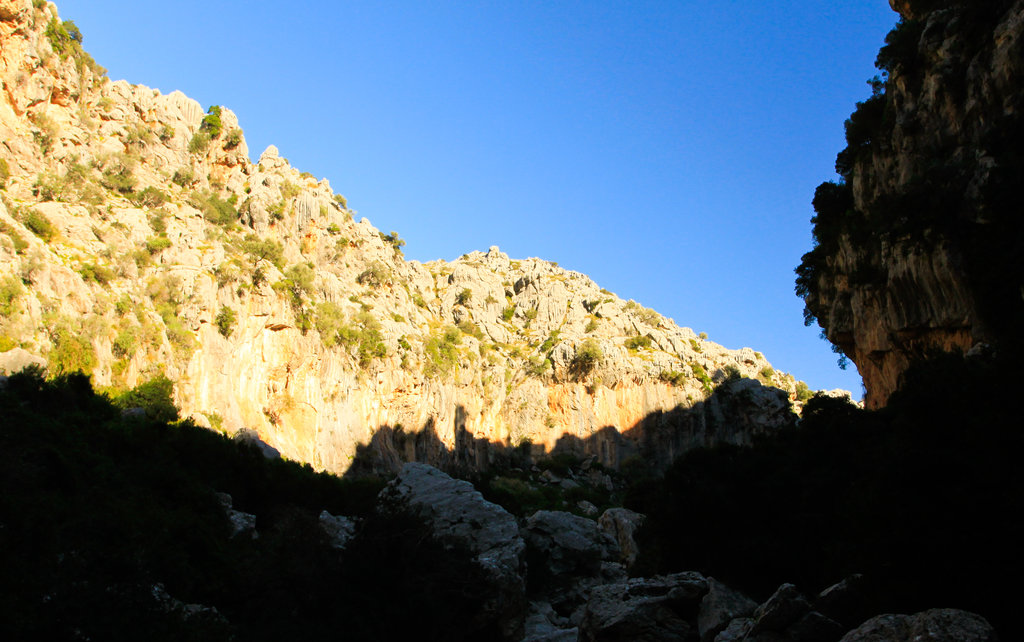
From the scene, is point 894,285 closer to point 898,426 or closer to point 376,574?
point 898,426

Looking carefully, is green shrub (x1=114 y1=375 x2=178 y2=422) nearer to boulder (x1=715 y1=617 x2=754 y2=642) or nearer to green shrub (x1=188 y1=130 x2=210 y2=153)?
boulder (x1=715 y1=617 x2=754 y2=642)

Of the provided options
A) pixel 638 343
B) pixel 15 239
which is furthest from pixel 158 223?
pixel 638 343

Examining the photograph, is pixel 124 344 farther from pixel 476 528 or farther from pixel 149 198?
pixel 476 528

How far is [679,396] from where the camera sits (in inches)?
2736

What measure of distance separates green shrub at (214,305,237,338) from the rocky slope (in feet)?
0.49

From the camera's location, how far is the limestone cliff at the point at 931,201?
1919cm

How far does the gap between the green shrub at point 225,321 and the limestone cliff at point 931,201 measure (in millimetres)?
34345

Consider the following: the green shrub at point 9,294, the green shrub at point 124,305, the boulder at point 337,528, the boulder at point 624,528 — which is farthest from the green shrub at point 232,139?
the boulder at point 624,528

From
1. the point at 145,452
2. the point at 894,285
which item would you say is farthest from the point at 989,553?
the point at 145,452

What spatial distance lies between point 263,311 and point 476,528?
2850 cm

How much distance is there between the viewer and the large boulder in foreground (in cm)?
1903

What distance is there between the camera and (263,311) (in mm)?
45062

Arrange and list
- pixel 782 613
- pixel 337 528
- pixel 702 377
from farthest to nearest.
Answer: pixel 702 377 < pixel 337 528 < pixel 782 613

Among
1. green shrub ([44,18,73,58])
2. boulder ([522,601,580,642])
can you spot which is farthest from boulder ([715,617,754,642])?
green shrub ([44,18,73,58])
